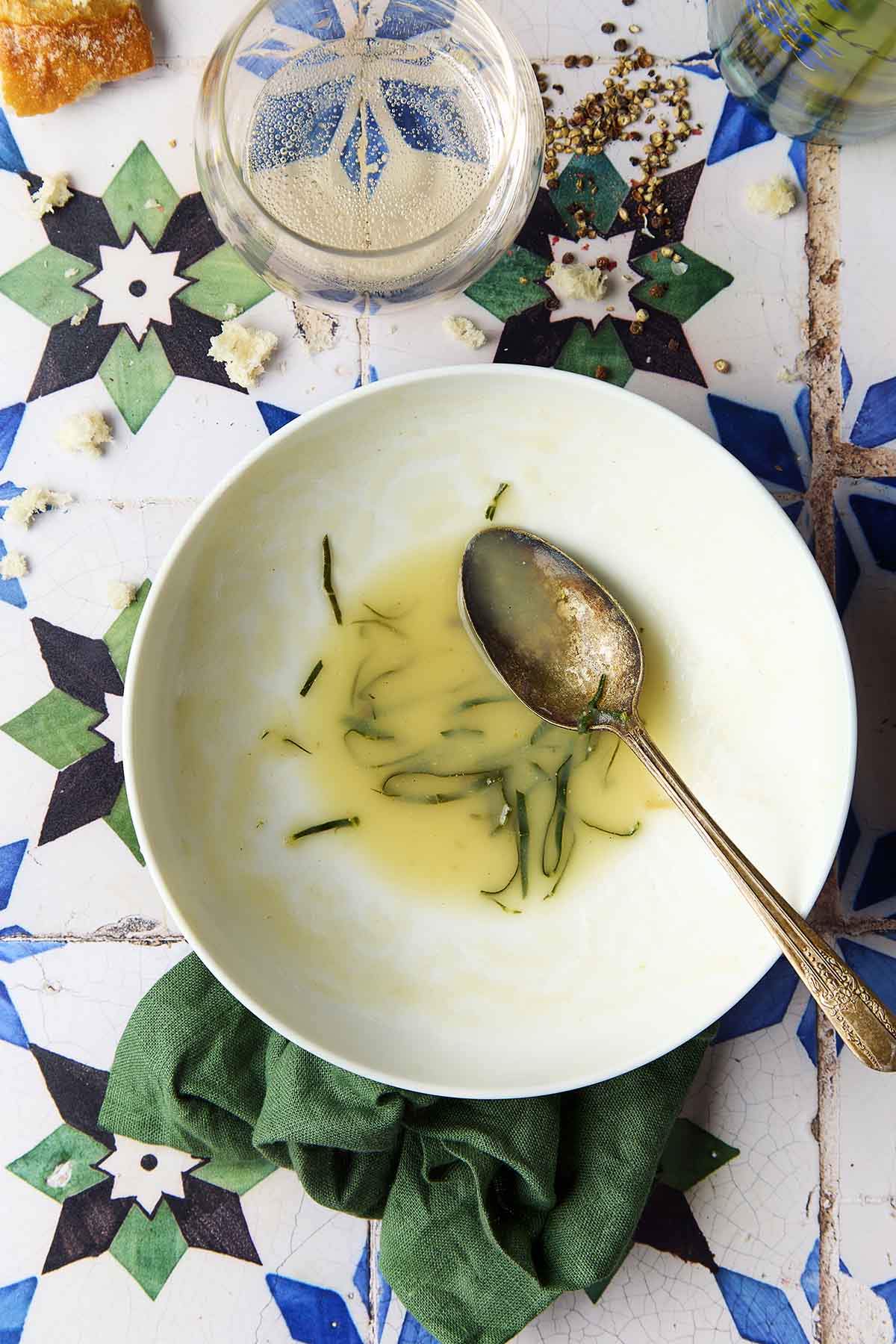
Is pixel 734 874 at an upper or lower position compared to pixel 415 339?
lower

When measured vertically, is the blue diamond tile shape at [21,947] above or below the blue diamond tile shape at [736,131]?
below

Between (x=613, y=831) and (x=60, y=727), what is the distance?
44 centimetres

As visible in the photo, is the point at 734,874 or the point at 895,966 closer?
the point at 734,874

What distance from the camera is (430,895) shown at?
779 mm

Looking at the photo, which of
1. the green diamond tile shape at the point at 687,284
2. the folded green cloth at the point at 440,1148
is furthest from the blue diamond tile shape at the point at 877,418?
the folded green cloth at the point at 440,1148

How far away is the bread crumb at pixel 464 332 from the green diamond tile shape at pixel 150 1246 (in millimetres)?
728

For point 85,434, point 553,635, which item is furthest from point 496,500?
point 85,434

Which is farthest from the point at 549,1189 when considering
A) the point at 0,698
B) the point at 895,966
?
the point at 0,698

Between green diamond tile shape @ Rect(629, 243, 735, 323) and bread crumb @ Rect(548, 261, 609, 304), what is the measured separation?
0.12ft

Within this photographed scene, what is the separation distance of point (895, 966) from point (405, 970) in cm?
38

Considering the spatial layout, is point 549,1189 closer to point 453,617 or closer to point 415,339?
point 453,617

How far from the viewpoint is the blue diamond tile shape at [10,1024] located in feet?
2.77

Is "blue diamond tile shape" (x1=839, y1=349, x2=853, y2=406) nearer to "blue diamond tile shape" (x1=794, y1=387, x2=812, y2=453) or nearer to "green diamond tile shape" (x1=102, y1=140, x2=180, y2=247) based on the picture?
"blue diamond tile shape" (x1=794, y1=387, x2=812, y2=453)

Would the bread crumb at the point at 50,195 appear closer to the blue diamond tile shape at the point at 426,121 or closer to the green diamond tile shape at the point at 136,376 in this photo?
the green diamond tile shape at the point at 136,376
